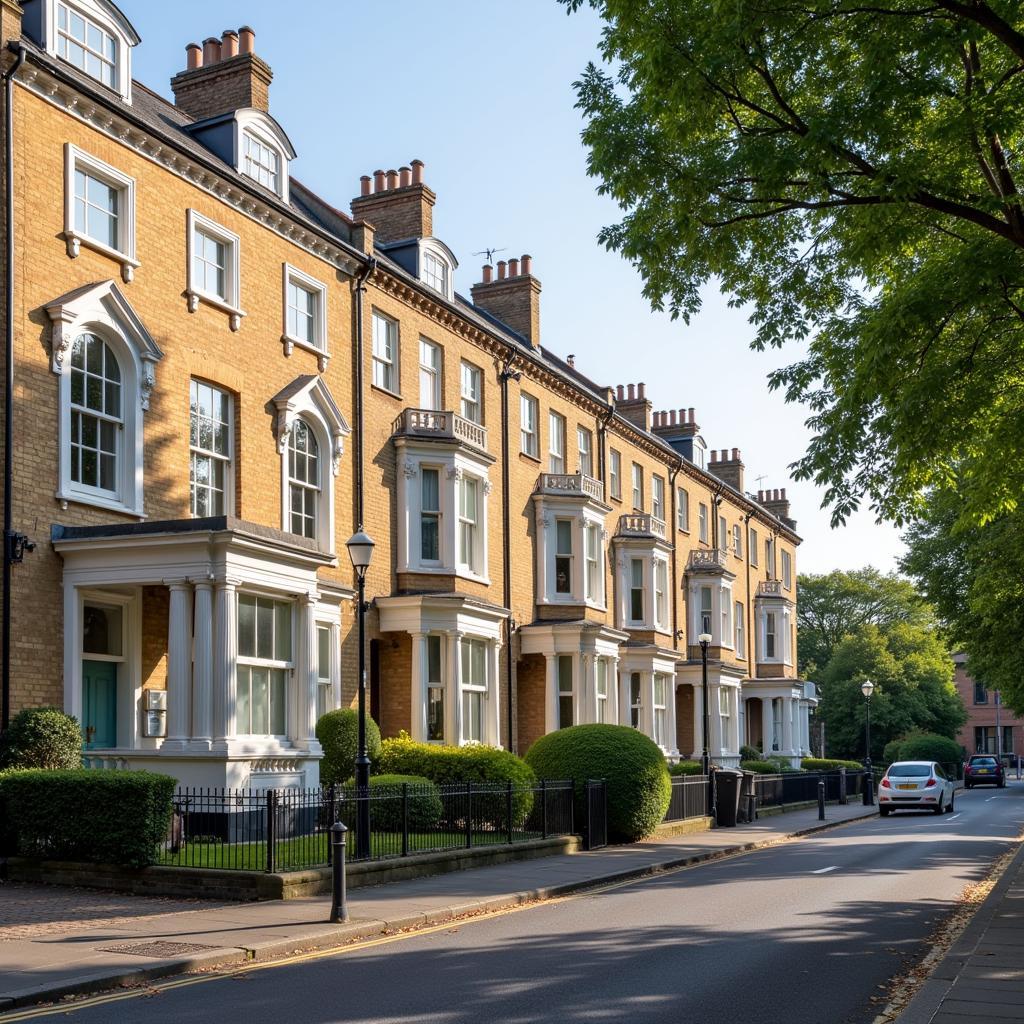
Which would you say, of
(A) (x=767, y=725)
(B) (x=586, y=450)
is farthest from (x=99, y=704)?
(A) (x=767, y=725)

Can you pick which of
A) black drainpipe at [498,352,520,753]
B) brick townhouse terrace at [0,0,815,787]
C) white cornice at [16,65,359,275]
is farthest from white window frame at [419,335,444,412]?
white cornice at [16,65,359,275]

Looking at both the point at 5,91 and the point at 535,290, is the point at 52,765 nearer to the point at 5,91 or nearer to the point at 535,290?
the point at 5,91

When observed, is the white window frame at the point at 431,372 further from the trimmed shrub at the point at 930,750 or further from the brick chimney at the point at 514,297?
the trimmed shrub at the point at 930,750

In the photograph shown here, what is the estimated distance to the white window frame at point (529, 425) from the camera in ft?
114

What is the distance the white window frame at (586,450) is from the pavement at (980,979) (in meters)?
25.6

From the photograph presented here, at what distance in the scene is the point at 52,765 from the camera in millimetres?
16922

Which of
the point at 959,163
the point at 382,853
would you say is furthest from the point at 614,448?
the point at 959,163

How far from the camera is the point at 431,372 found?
30.2m

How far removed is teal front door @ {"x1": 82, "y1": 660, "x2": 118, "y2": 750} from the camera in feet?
63.3

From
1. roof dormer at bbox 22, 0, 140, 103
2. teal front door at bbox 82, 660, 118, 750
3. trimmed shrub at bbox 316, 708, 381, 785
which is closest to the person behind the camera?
teal front door at bbox 82, 660, 118, 750

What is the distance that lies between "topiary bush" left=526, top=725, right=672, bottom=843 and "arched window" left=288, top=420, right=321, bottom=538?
6.17 m

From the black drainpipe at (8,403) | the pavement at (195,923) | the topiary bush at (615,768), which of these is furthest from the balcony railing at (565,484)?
the black drainpipe at (8,403)

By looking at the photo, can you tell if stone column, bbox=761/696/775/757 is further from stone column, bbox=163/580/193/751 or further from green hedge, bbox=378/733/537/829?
stone column, bbox=163/580/193/751

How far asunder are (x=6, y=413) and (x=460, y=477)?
42.8 ft
